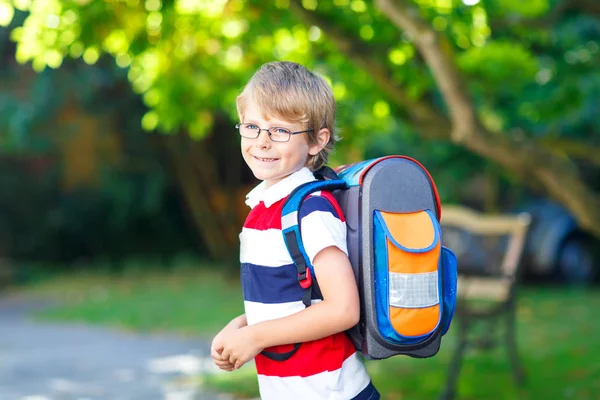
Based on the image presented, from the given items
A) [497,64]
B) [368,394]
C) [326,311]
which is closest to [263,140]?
[326,311]

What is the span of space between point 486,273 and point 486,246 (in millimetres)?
665

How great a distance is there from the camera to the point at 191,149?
15336 mm

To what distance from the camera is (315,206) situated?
7.13 ft

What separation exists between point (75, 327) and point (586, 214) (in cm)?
632

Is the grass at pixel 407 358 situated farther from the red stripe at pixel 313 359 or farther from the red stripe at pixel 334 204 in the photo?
the red stripe at pixel 334 204

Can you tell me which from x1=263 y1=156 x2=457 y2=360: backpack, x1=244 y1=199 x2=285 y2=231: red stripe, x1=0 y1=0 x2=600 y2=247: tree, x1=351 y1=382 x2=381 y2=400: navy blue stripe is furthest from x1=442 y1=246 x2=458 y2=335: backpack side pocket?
x1=0 y1=0 x2=600 y2=247: tree

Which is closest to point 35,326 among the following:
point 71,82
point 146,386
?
point 146,386

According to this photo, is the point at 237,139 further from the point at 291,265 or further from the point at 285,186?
the point at 291,265

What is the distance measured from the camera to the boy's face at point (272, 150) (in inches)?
90.0

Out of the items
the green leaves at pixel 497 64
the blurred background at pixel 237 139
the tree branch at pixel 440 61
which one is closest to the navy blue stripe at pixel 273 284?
the blurred background at pixel 237 139

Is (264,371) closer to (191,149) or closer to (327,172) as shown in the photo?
(327,172)

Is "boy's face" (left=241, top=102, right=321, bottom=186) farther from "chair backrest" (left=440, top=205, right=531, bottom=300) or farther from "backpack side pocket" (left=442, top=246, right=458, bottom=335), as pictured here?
"chair backrest" (left=440, top=205, right=531, bottom=300)

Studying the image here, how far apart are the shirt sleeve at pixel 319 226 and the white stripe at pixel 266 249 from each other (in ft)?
0.28

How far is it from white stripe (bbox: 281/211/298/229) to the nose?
0.23 meters
